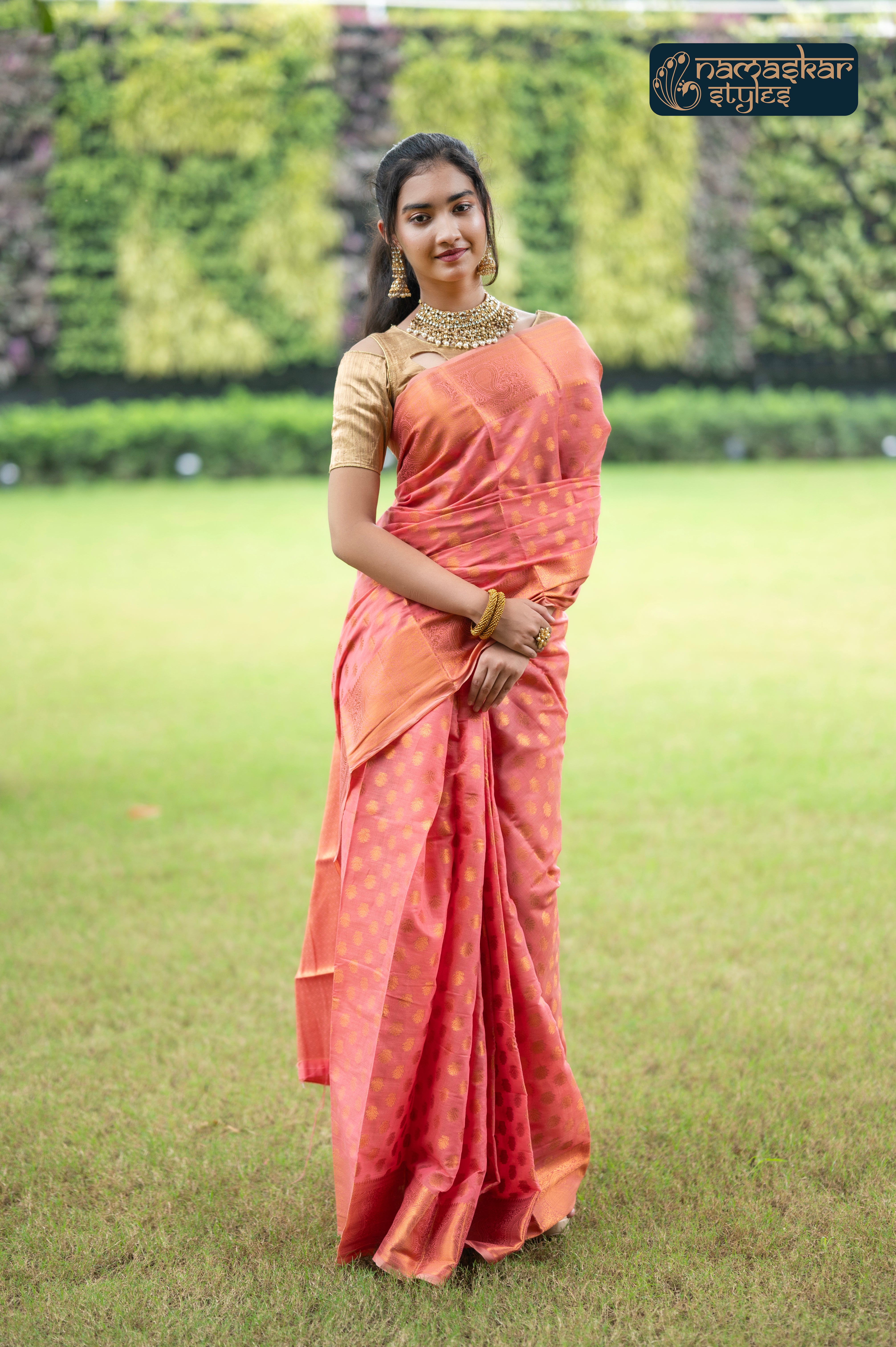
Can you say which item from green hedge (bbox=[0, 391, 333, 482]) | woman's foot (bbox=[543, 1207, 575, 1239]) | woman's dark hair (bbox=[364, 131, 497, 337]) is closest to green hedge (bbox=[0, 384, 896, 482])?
green hedge (bbox=[0, 391, 333, 482])

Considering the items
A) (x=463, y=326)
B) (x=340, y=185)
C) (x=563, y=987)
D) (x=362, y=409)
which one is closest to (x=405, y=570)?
(x=362, y=409)

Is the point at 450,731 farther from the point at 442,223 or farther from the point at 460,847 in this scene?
the point at 442,223

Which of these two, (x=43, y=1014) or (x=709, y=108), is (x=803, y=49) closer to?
(x=709, y=108)

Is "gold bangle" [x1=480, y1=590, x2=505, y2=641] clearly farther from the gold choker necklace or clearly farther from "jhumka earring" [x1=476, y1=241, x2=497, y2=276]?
"jhumka earring" [x1=476, y1=241, x2=497, y2=276]

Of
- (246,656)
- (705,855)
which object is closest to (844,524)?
(246,656)

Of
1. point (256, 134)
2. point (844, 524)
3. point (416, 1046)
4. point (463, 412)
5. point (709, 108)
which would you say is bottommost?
point (844, 524)

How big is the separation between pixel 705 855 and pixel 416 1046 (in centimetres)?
219

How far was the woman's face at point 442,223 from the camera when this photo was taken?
7.06 feet

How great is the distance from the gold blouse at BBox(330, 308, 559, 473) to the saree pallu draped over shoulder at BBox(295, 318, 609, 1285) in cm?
4

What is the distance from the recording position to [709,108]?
3236mm

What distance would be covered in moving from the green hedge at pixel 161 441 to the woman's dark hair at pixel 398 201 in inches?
395

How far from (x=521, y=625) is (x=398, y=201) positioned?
73cm

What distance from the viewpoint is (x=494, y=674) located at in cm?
216

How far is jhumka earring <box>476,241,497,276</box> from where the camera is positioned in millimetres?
2240
